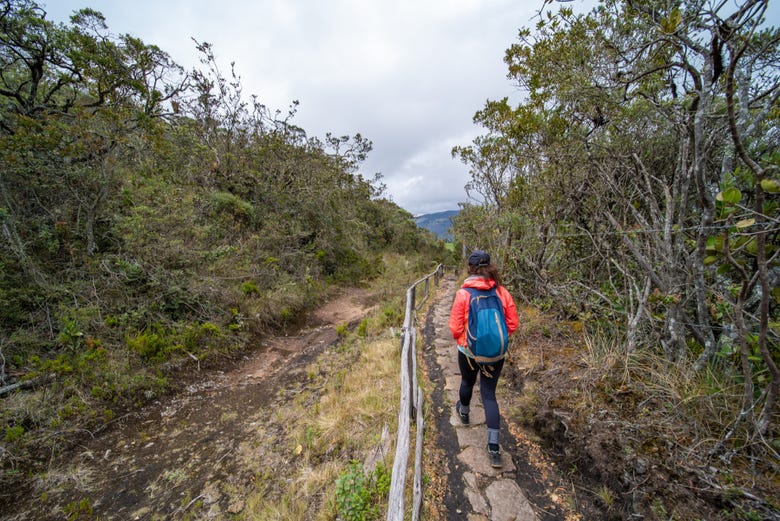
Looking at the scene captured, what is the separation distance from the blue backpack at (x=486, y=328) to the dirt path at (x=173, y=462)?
11.6 feet

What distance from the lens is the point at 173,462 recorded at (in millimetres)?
3967

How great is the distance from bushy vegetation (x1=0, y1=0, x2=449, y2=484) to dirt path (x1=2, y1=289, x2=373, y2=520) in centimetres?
46

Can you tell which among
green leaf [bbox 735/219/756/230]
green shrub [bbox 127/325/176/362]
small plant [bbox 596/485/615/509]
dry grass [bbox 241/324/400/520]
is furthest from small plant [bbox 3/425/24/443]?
green leaf [bbox 735/219/756/230]

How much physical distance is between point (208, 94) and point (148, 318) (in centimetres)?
884

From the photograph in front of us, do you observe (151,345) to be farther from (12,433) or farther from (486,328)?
(486,328)

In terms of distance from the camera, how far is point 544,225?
5102 mm

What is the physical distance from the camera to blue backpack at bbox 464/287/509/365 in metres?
2.58

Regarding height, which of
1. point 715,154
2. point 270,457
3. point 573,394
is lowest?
point 270,457

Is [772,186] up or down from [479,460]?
up

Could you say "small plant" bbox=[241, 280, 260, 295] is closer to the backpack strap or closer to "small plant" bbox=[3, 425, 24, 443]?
"small plant" bbox=[3, 425, 24, 443]

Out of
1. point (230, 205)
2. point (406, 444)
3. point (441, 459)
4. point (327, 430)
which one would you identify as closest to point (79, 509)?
point (327, 430)

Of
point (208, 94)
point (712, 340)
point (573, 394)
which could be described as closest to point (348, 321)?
point (573, 394)

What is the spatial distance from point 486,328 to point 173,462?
486 centimetres

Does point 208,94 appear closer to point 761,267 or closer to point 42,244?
point 42,244
